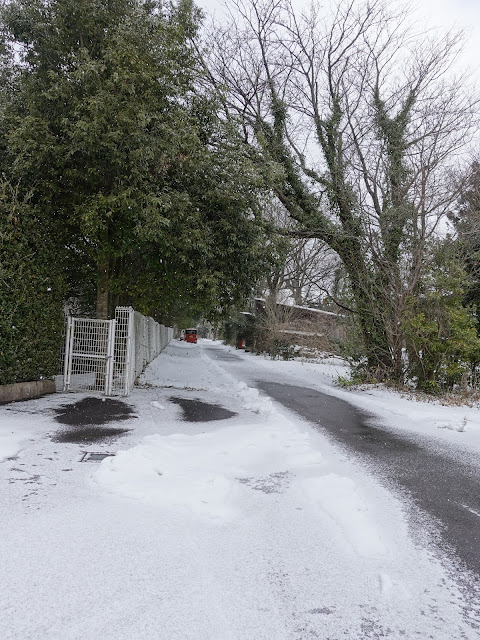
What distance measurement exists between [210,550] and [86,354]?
25.8ft

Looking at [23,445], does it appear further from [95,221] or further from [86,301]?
[86,301]

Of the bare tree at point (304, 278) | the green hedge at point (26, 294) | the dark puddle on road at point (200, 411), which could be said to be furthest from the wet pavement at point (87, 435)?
the bare tree at point (304, 278)

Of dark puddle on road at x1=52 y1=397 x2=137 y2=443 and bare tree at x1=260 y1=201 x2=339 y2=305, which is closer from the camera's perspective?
dark puddle on road at x1=52 y1=397 x2=137 y2=443

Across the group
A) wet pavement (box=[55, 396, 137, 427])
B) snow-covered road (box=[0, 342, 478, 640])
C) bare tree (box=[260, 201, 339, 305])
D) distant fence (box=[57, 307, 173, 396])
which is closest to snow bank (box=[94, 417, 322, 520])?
snow-covered road (box=[0, 342, 478, 640])

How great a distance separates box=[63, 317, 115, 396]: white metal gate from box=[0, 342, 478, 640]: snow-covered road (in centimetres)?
460

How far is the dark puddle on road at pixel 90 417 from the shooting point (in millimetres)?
6070

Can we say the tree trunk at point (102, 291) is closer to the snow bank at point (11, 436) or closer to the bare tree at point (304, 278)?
the snow bank at point (11, 436)

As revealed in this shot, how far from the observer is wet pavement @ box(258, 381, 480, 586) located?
3525 mm

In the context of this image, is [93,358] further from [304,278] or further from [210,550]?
[304,278]

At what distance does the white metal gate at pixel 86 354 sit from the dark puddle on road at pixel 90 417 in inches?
38.9

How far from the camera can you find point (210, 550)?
120 inches

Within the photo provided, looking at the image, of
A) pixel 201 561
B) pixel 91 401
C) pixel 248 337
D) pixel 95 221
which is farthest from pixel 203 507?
pixel 248 337

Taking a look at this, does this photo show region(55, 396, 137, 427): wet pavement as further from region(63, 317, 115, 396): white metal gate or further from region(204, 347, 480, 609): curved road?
region(204, 347, 480, 609): curved road

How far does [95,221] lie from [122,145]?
158 cm
